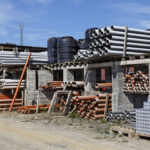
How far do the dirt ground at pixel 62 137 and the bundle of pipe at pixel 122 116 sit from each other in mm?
569

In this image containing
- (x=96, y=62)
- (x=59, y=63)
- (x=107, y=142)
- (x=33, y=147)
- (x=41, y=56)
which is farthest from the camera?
(x=41, y=56)

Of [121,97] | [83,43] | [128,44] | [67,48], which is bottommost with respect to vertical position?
[121,97]

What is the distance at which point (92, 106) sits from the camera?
1634cm

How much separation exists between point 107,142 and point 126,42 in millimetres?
Answer: 7373

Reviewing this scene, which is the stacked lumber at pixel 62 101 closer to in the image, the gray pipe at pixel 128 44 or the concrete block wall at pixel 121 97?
the concrete block wall at pixel 121 97

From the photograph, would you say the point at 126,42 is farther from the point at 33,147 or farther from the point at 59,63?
the point at 33,147

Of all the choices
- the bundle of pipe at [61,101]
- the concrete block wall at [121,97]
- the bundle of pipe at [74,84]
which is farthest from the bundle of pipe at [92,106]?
the bundle of pipe at [74,84]

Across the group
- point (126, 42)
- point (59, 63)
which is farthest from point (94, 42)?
point (59, 63)

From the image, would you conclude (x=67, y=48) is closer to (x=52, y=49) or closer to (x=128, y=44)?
(x=52, y=49)

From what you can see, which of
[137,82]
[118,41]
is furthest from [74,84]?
[118,41]

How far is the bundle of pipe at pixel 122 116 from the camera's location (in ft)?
48.6

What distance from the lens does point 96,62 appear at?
734 inches

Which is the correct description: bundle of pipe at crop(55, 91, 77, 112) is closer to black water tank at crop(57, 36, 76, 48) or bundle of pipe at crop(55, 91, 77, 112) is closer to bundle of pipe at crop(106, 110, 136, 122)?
black water tank at crop(57, 36, 76, 48)

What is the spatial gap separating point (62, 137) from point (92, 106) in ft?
17.8
